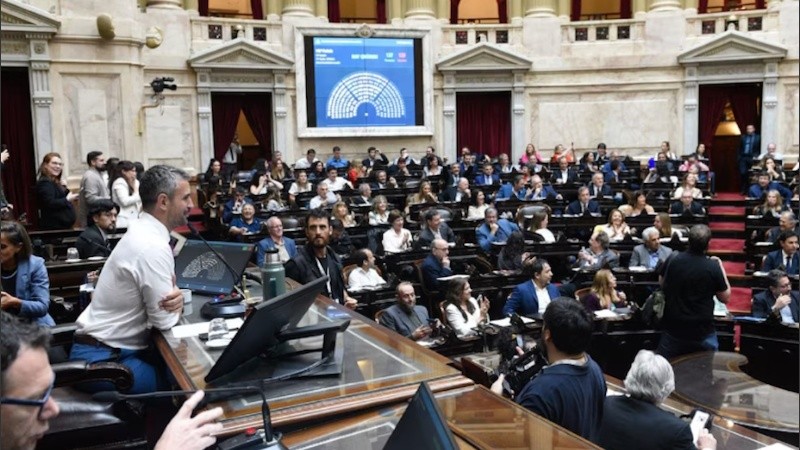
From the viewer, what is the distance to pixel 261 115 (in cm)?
1645

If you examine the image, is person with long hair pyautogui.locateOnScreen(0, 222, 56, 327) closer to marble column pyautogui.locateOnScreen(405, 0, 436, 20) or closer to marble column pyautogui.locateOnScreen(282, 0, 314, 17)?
marble column pyautogui.locateOnScreen(282, 0, 314, 17)

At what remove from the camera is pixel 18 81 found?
11.8 meters

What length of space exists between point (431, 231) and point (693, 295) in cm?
465

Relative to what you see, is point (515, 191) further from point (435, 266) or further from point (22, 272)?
point (22, 272)

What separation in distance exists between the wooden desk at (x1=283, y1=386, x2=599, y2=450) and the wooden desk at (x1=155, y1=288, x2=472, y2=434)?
0.05 m

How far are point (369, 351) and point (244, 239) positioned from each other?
6.99 m

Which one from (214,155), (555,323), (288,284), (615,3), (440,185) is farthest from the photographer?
(615,3)

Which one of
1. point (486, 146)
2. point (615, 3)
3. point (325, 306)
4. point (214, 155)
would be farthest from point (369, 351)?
point (615, 3)

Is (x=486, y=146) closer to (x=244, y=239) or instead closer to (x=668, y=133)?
(x=668, y=133)

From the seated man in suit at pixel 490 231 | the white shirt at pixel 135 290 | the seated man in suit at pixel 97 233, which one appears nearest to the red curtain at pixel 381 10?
the seated man in suit at pixel 490 231

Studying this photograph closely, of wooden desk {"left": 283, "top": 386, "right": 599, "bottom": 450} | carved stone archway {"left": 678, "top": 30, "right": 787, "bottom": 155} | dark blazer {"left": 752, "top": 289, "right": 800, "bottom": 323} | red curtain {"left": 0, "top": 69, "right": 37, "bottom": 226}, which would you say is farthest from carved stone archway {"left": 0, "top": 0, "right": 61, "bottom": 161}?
carved stone archway {"left": 678, "top": 30, "right": 787, "bottom": 155}

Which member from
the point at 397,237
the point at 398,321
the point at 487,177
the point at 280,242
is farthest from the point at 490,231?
the point at 487,177

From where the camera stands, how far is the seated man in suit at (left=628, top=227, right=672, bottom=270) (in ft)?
27.7

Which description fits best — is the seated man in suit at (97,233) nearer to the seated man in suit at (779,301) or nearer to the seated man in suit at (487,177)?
the seated man in suit at (779,301)
